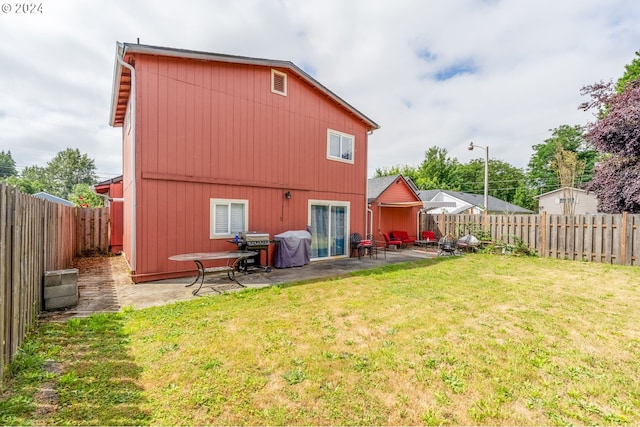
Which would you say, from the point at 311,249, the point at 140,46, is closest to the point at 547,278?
the point at 311,249

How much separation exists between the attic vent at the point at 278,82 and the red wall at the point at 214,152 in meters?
0.15

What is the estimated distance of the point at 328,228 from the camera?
11000mm

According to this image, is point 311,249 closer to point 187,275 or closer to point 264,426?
point 187,275

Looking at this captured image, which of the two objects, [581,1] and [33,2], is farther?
[581,1]

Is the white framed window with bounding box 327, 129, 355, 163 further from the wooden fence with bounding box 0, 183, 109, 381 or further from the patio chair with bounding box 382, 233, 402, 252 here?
the wooden fence with bounding box 0, 183, 109, 381

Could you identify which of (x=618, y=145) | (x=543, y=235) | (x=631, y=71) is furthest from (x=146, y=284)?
(x=631, y=71)

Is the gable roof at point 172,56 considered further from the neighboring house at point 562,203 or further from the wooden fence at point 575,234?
the neighboring house at point 562,203

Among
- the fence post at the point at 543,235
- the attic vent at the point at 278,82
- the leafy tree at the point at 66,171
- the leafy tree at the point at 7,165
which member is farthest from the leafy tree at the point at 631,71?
the leafy tree at the point at 7,165

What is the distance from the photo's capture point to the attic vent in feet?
30.9

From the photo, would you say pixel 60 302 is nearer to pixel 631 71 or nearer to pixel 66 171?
pixel 631 71

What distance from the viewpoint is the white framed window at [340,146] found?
11141 millimetres

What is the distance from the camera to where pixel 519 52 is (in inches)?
428

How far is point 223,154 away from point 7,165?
88910 mm

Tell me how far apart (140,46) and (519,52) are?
12.5 metres
